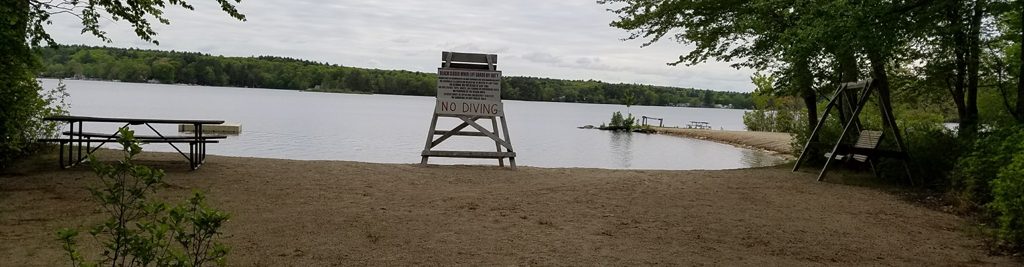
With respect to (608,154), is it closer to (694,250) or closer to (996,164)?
(996,164)

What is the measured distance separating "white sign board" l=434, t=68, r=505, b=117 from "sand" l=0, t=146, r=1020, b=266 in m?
1.88

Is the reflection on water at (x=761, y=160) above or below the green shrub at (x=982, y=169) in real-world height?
below

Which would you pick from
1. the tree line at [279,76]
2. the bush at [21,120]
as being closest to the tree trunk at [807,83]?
the bush at [21,120]

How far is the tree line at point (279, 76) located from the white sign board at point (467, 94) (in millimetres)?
111924

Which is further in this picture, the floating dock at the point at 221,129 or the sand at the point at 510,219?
the floating dock at the point at 221,129

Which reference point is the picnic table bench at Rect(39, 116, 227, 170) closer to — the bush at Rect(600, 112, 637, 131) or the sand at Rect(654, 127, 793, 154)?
the sand at Rect(654, 127, 793, 154)

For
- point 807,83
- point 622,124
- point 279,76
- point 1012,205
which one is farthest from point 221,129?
point 279,76

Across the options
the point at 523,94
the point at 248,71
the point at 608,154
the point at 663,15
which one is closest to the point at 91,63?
the point at 248,71

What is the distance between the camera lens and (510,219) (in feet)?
23.4

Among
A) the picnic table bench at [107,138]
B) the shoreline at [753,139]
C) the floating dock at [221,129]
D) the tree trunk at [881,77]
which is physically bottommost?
the floating dock at [221,129]

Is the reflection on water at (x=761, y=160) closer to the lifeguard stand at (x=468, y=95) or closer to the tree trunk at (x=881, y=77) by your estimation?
the tree trunk at (x=881, y=77)

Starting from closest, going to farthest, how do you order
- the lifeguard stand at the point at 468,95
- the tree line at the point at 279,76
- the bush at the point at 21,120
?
the bush at the point at 21,120 → the lifeguard stand at the point at 468,95 → the tree line at the point at 279,76

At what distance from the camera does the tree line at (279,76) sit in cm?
13625

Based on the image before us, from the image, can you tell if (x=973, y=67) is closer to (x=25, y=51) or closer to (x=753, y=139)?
(x=25, y=51)
